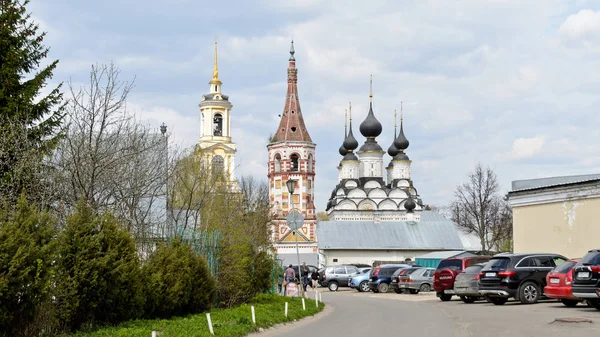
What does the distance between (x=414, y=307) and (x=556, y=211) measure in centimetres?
1162

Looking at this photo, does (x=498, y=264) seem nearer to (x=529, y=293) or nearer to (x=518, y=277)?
(x=518, y=277)

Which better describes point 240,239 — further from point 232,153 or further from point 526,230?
point 232,153

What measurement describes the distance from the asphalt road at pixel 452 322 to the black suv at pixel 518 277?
412mm

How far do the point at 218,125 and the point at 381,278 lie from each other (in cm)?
5258

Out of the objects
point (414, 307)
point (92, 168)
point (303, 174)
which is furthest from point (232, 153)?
point (92, 168)

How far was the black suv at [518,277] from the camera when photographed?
26.0 metres

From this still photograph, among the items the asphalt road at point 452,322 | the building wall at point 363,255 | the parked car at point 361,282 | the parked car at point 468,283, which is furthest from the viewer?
the building wall at point 363,255

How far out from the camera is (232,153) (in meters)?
92.7

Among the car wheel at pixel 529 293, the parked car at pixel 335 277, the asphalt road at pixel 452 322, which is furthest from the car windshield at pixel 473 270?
the parked car at pixel 335 277

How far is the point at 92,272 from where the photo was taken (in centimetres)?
1552

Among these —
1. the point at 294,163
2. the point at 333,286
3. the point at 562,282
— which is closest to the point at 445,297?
the point at 562,282

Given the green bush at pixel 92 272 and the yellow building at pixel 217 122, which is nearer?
the green bush at pixel 92 272

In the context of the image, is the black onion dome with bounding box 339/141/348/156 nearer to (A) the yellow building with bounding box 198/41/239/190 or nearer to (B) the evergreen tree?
(A) the yellow building with bounding box 198/41/239/190

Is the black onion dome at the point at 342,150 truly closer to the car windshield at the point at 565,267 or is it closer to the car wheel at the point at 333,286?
the car wheel at the point at 333,286
